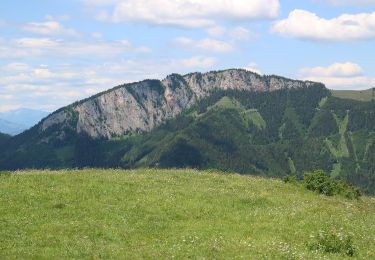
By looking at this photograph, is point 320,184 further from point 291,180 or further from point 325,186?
point 291,180

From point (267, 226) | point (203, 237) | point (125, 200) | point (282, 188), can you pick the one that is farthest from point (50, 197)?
point (282, 188)

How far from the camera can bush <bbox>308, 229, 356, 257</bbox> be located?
20.6 meters

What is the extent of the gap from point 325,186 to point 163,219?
1902 centimetres

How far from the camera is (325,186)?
133 feet

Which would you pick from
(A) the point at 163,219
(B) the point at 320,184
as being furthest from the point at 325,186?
(A) the point at 163,219

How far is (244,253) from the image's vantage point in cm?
1964

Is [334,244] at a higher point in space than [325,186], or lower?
higher

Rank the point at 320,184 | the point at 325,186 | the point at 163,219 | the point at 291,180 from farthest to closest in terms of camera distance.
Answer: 1. the point at 291,180
2. the point at 325,186
3. the point at 320,184
4. the point at 163,219

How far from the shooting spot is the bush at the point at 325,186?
4047 cm

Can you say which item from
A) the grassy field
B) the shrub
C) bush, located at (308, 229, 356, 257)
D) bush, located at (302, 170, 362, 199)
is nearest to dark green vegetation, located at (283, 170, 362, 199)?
bush, located at (302, 170, 362, 199)

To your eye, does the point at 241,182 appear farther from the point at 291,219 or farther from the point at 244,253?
the point at 244,253

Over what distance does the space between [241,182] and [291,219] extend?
46.0 ft

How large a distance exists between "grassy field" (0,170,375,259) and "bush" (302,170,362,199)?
253cm

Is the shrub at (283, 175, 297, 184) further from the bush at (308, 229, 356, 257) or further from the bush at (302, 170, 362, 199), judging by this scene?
the bush at (308, 229, 356, 257)
